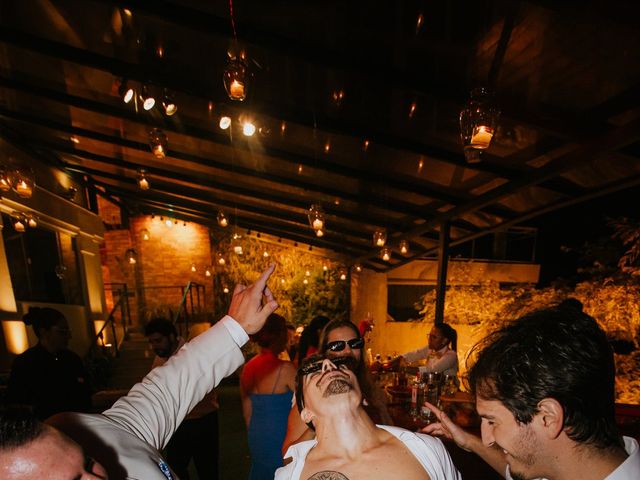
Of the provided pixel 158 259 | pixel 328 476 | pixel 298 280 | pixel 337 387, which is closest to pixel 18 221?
pixel 158 259

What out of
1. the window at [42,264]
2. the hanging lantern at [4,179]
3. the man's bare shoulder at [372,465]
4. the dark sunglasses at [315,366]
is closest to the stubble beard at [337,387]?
the dark sunglasses at [315,366]

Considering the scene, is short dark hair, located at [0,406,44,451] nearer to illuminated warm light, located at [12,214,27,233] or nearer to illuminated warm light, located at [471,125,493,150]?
illuminated warm light, located at [471,125,493,150]

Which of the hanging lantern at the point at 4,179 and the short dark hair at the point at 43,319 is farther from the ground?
the hanging lantern at the point at 4,179

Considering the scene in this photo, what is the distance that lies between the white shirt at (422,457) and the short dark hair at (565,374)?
0.50 metres

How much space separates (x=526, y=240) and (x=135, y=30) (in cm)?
1556

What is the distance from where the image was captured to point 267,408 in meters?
2.88

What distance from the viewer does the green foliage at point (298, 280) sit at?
43.2 ft

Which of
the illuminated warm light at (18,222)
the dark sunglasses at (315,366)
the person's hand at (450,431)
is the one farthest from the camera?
the illuminated warm light at (18,222)

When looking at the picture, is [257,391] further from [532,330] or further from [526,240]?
[526,240]

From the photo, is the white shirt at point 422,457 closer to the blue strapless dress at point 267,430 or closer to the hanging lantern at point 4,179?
the blue strapless dress at point 267,430

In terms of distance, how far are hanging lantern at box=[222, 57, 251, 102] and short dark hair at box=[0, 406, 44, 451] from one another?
2583 millimetres

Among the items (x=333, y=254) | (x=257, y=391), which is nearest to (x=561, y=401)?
(x=257, y=391)

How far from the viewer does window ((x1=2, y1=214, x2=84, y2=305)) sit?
25.3 ft

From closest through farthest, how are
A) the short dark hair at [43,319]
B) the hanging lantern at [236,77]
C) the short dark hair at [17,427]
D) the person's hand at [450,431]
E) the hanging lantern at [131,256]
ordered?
the short dark hair at [17,427] < the person's hand at [450,431] < the hanging lantern at [236,77] < the short dark hair at [43,319] < the hanging lantern at [131,256]
